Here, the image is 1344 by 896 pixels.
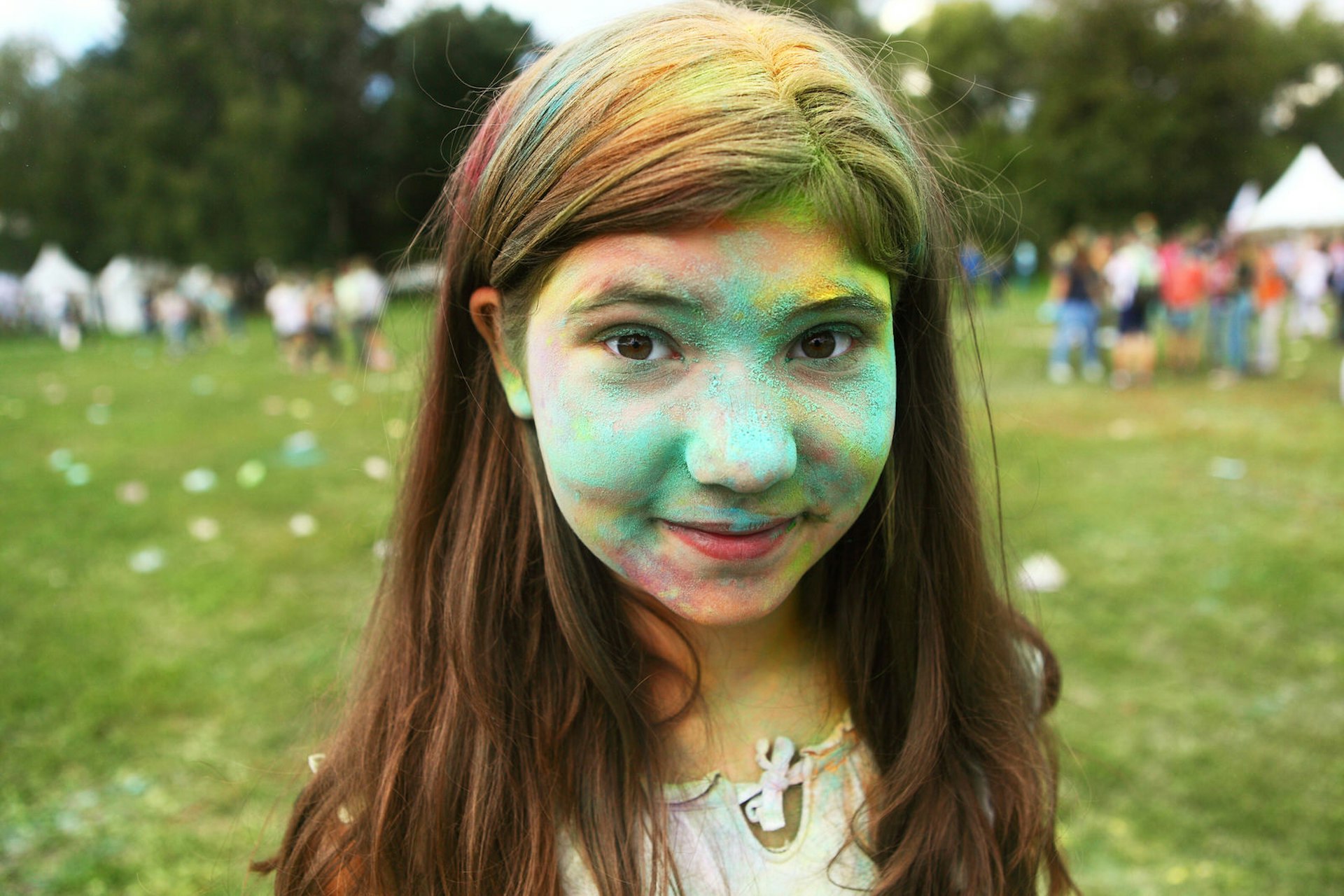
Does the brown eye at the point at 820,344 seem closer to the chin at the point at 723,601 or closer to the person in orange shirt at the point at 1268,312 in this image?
the chin at the point at 723,601

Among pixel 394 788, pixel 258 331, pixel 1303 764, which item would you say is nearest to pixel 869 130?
pixel 394 788

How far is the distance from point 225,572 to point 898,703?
5.36 meters

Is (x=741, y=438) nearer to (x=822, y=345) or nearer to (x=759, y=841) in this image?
(x=822, y=345)

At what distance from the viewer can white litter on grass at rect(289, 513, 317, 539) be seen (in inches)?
266

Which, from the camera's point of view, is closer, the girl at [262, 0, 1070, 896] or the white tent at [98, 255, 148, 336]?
the girl at [262, 0, 1070, 896]

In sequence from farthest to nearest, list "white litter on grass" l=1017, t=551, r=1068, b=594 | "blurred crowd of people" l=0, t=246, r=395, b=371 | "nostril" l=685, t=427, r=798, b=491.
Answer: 1. "blurred crowd of people" l=0, t=246, r=395, b=371
2. "white litter on grass" l=1017, t=551, r=1068, b=594
3. "nostril" l=685, t=427, r=798, b=491

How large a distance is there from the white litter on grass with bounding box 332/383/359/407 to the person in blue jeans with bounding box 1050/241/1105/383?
8900 millimetres

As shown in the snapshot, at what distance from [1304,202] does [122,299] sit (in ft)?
93.4

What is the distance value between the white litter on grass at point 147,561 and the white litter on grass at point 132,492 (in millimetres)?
1482

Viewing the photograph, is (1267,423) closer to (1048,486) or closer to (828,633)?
(1048,486)

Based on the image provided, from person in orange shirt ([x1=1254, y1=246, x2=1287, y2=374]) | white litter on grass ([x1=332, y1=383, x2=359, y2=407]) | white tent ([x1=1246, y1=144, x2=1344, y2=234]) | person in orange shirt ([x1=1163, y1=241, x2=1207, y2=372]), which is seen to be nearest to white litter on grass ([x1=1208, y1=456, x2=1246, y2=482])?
person in orange shirt ([x1=1163, y1=241, x2=1207, y2=372])

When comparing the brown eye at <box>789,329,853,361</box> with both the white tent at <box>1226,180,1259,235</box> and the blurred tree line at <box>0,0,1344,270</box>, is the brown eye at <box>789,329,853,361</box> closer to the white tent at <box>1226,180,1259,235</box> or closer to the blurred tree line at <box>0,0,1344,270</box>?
the blurred tree line at <box>0,0,1344,270</box>

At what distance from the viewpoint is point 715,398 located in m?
1.15

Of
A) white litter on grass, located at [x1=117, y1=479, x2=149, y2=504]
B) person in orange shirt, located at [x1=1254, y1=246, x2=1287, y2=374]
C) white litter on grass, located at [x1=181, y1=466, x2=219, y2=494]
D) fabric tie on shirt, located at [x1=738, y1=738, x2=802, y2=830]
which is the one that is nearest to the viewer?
fabric tie on shirt, located at [x1=738, y1=738, x2=802, y2=830]
